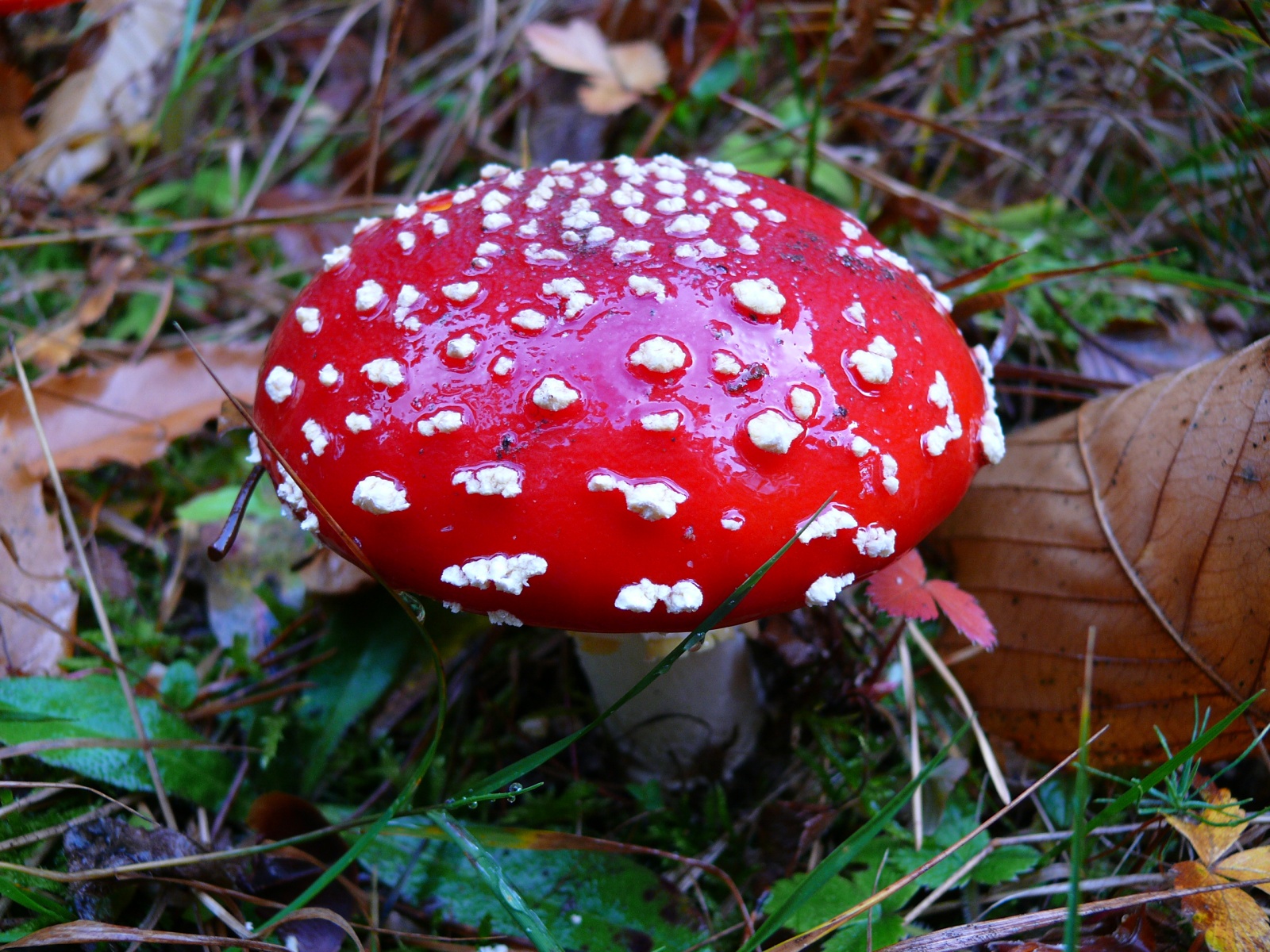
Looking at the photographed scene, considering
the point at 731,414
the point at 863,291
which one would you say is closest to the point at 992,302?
the point at 863,291

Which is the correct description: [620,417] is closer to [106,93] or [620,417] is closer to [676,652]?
[676,652]

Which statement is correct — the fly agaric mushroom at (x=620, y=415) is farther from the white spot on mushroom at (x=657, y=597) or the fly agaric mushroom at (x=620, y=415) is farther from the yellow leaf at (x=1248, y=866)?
the yellow leaf at (x=1248, y=866)

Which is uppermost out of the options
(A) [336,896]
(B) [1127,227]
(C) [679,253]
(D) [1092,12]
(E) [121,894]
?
(D) [1092,12]

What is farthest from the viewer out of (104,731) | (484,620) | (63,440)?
(63,440)

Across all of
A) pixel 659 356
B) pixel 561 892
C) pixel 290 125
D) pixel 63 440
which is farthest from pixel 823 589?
pixel 290 125

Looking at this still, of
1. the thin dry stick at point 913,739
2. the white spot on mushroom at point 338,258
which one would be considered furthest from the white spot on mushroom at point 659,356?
the thin dry stick at point 913,739

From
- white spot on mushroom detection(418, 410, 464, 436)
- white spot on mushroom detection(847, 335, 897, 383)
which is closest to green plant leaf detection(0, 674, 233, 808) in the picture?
white spot on mushroom detection(418, 410, 464, 436)

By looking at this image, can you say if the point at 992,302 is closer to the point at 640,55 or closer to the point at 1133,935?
the point at 1133,935
